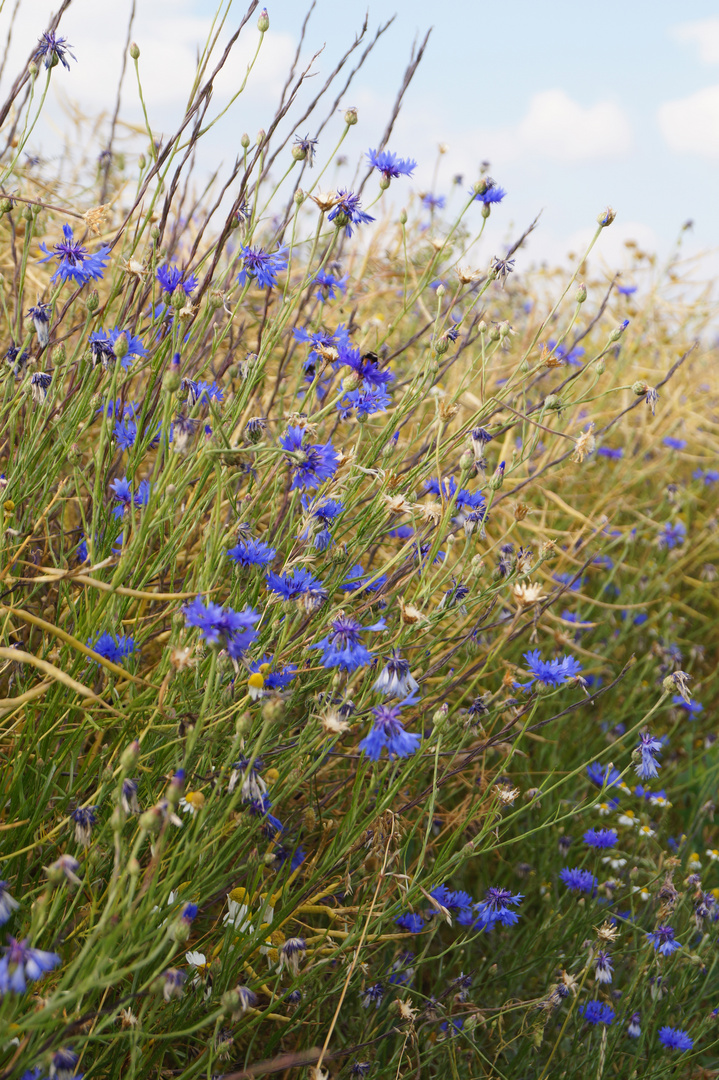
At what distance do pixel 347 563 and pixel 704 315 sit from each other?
14.4 ft

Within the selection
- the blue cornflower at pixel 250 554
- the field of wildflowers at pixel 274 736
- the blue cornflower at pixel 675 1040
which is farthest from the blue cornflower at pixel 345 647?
the blue cornflower at pixel 675 1040

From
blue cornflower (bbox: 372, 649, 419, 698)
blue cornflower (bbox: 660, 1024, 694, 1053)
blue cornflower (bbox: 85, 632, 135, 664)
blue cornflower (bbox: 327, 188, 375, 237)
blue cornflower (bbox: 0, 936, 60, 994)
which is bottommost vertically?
blue cornflower (bbox: 660, 1024, 694, 1053)

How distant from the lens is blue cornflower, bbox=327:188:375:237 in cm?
154

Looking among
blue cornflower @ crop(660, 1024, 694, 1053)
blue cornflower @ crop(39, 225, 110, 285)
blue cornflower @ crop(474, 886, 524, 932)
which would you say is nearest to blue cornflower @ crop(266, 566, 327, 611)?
blue cornflower @ crop(39, 225, 110, 285)

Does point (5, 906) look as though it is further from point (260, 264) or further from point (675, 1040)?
point (675, 1040)

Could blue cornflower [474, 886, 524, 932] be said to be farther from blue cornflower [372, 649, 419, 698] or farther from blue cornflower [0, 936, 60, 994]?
blue cornflower [0, 936, 60, 994]

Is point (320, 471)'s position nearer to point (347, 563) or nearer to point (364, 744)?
point (347, 563)

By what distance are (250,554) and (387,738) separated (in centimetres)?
38

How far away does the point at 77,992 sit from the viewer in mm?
764

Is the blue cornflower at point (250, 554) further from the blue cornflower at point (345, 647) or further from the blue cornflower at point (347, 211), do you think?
the blue cornflower at point (347, 211)

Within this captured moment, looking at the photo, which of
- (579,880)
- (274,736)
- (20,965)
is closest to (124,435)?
(274,736)

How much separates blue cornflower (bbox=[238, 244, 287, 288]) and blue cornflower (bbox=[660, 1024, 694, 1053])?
1717 millimetres

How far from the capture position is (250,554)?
4.26ft

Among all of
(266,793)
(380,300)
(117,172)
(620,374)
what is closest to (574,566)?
(620,374)
